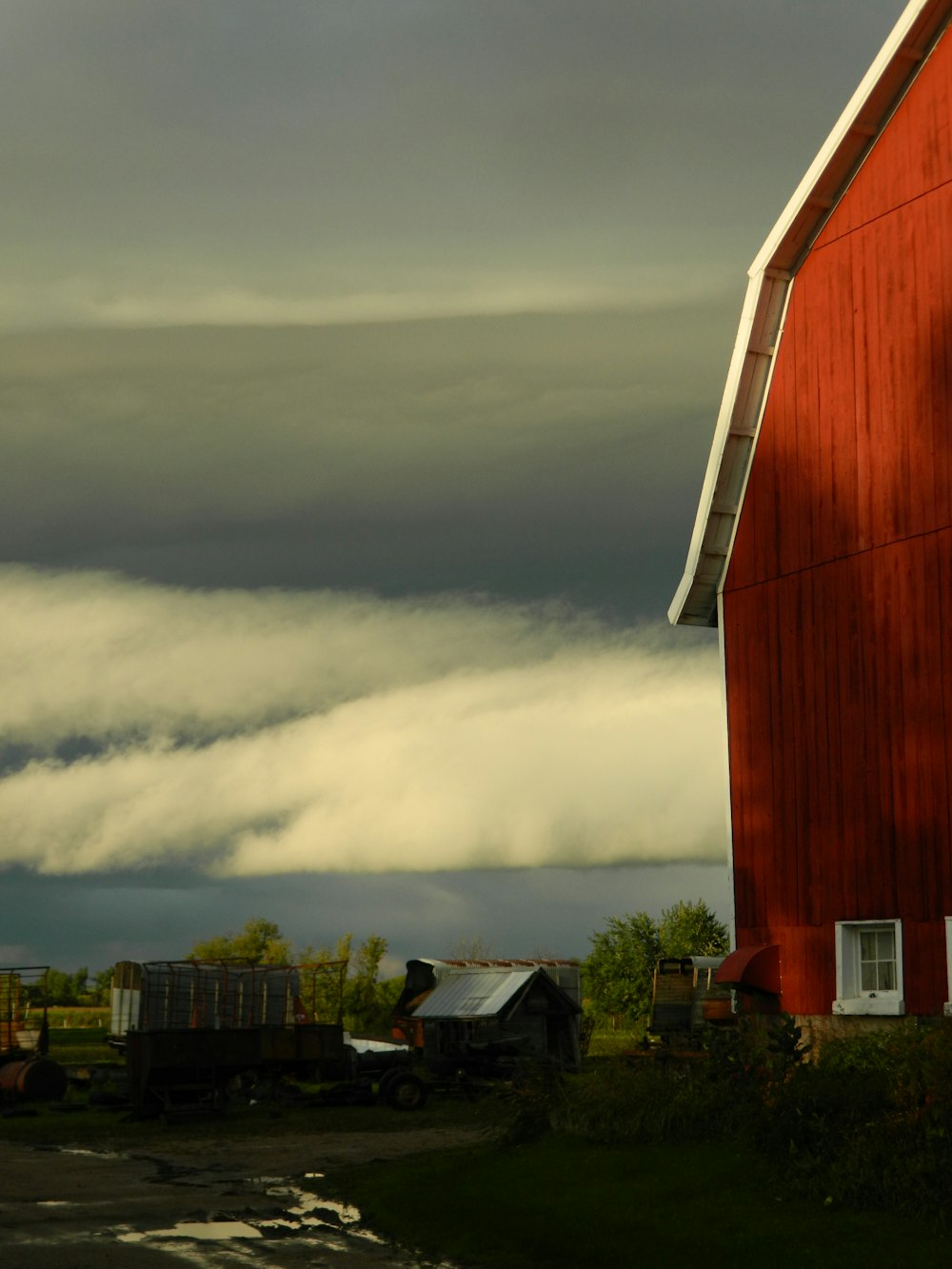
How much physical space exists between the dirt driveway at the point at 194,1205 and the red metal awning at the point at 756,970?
5.65m

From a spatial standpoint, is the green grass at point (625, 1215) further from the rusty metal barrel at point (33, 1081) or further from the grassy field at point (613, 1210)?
the rusty metal barrel at point (33, 1081)

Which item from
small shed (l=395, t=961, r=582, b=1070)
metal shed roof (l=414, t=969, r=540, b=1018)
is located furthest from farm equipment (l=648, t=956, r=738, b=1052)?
metal shed roof (l=414, t=969, r=540, b=1018)

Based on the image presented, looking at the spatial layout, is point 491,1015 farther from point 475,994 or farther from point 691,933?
point 691,933

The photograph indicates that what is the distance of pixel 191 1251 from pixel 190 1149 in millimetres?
10733

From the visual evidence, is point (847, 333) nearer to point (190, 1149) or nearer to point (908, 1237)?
point (908, 1237)

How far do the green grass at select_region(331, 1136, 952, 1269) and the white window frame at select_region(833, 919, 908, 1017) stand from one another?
437cm

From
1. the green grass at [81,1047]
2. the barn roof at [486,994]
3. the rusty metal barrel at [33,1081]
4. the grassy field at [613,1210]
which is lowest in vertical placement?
the green grass at [81,1047]

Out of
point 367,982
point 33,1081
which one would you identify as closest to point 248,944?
point 367,982

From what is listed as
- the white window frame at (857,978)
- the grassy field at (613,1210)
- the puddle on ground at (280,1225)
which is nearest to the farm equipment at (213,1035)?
the grassy field at (613,1210)

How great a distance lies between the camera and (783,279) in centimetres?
2269

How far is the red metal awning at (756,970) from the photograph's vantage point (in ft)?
69.5

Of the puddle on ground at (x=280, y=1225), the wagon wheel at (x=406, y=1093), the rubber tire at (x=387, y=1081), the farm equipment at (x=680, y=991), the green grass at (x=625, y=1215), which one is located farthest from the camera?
the farm equipment at (x=680, y=991)

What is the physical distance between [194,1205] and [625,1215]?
5.76m

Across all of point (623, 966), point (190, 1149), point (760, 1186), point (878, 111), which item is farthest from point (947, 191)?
point (623, 966)
